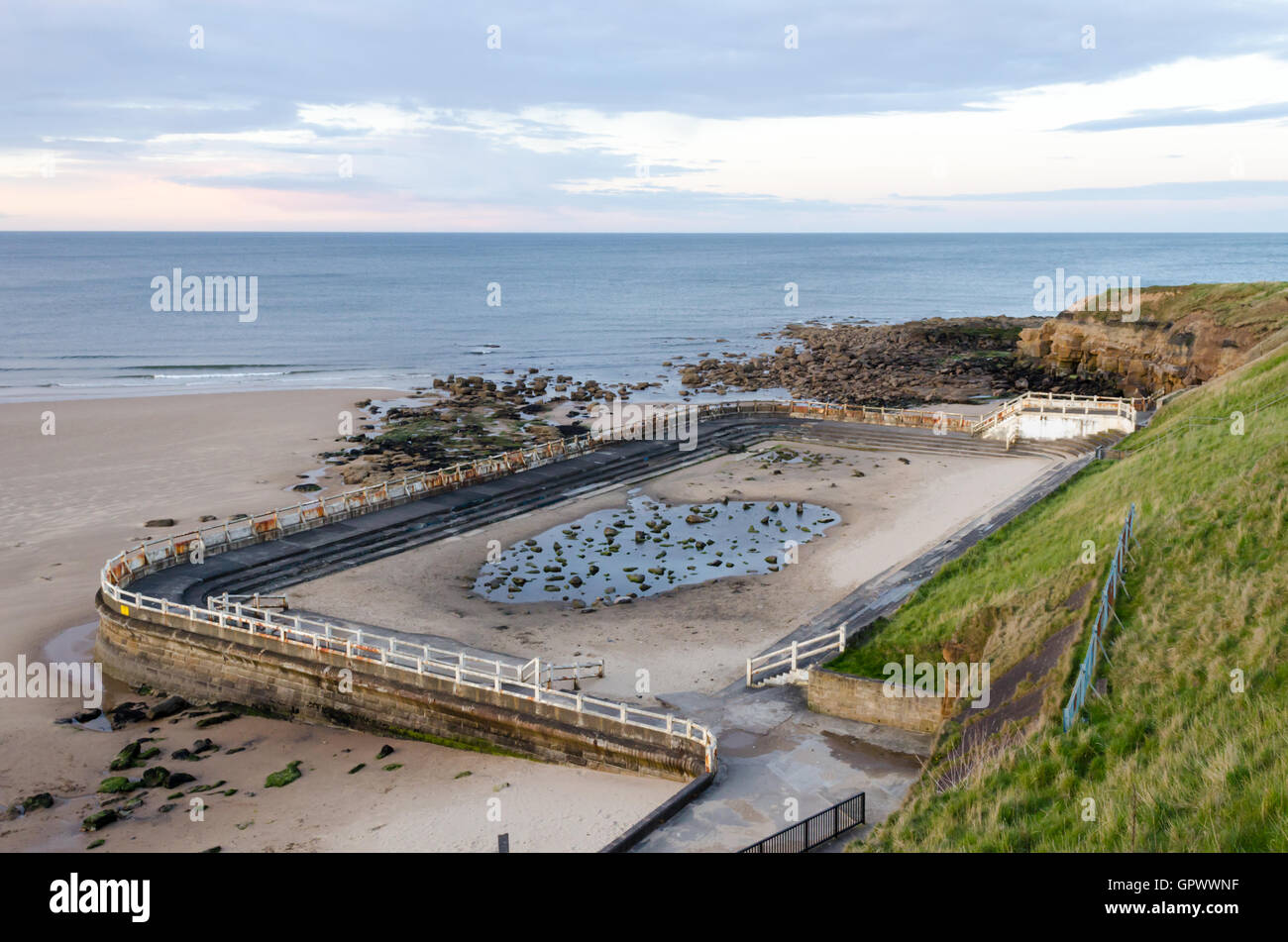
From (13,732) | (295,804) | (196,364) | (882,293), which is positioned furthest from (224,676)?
(882,293)

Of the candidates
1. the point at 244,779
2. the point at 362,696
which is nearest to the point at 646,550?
the point at 362,696

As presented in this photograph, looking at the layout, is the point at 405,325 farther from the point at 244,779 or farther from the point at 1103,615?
the point at 1103,615

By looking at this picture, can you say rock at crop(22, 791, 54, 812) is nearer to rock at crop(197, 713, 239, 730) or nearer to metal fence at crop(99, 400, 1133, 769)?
rock at crop(197, 713, 239, 730)

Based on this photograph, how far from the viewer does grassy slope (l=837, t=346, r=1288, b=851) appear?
12344mm

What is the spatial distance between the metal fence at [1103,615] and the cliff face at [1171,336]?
32.8 meters

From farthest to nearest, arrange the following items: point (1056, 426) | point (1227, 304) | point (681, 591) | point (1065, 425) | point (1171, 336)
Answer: point (1171, 336) < point (1227, 304) < point (1056, 426) < point (1065, 425) < point (681, 591)

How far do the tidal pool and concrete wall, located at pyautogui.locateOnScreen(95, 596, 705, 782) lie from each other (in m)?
6.71

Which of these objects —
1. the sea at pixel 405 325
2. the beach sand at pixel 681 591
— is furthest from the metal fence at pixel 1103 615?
the sea at pixel 405 325

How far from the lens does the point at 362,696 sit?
896 inches

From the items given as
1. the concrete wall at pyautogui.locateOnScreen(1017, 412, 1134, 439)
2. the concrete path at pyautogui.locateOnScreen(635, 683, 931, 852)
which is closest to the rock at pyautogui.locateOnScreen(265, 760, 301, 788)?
the concrete path at pyautogui.locateOnScreen(635, 683, 931, 852)

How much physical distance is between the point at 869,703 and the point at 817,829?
5.02m

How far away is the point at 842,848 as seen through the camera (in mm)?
14758

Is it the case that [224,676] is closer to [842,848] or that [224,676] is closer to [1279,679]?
[842,848]
